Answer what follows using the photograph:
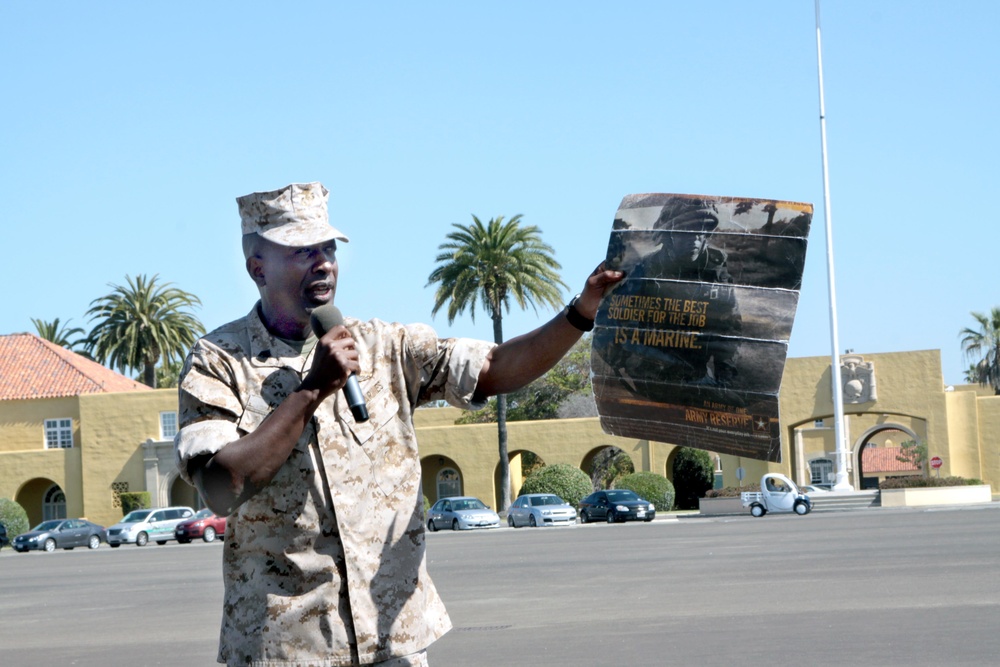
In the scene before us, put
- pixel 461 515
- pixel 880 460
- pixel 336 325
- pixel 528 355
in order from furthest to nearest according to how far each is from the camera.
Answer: pixel 880 460, pixel 461 515, pixel 528 355, pixel 336 325

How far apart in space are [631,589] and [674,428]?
1457 centimetres

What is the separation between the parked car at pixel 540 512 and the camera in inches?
1896

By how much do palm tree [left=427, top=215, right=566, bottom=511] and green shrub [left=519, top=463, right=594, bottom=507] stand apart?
11.7ft

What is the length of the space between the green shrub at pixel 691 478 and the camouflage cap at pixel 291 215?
57585 millimetres

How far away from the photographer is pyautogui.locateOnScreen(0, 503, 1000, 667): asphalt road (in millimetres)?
10906

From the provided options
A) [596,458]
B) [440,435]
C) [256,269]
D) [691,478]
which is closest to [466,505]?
[440,435]

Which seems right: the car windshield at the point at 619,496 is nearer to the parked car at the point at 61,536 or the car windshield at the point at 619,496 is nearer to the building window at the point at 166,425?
the parked car at the point at 61,536

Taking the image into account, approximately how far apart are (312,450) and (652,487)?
5461 centimetres

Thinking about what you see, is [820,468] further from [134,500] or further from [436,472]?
[134,500]

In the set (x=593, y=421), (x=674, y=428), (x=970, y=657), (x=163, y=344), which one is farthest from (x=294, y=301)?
(x=163, y=344)

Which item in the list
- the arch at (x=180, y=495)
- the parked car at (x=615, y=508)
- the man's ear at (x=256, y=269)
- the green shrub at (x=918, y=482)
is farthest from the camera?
the arch at (x=180, y=495)

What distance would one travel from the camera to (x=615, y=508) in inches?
1909

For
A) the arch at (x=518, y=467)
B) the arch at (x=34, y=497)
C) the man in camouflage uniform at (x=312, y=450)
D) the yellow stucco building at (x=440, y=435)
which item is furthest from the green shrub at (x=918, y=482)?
the man in camouflage uniform at (x=312, y=450)

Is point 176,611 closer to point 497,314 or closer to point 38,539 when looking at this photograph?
point 38,539
